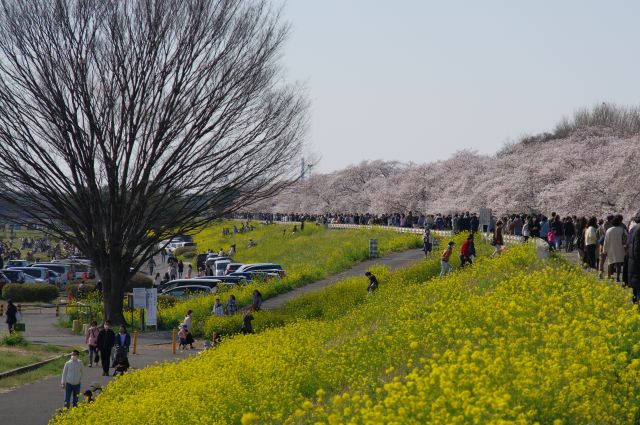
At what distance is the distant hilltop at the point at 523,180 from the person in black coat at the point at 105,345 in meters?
15.1

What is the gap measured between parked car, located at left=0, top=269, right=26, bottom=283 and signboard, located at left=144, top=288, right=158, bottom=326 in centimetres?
2140

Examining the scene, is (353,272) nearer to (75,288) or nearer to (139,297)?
(75,288)

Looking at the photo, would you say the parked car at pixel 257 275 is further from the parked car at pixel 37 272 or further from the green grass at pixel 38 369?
the parked car at pixel 37 272

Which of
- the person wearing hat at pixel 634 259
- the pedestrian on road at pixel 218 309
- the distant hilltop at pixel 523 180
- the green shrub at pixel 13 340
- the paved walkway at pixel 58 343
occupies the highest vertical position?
the distant hilltop at pixel 523 180

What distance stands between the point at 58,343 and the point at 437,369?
2430 cm

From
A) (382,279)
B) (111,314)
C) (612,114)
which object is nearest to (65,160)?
A: (111,314)

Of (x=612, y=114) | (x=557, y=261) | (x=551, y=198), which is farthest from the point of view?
(x=612, y=114)

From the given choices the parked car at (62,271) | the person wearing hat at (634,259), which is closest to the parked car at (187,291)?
the parked car at (62,271)

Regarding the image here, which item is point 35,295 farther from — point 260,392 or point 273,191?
point 260,392

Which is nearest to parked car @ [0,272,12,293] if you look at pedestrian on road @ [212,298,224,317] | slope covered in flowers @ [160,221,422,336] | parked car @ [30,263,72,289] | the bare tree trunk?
parked car @ [30,263,72,289]

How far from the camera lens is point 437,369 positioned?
28.7ft

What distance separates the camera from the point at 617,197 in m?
48.4

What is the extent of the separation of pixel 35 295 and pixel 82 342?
15991 mm

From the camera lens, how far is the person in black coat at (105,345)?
952 inches
